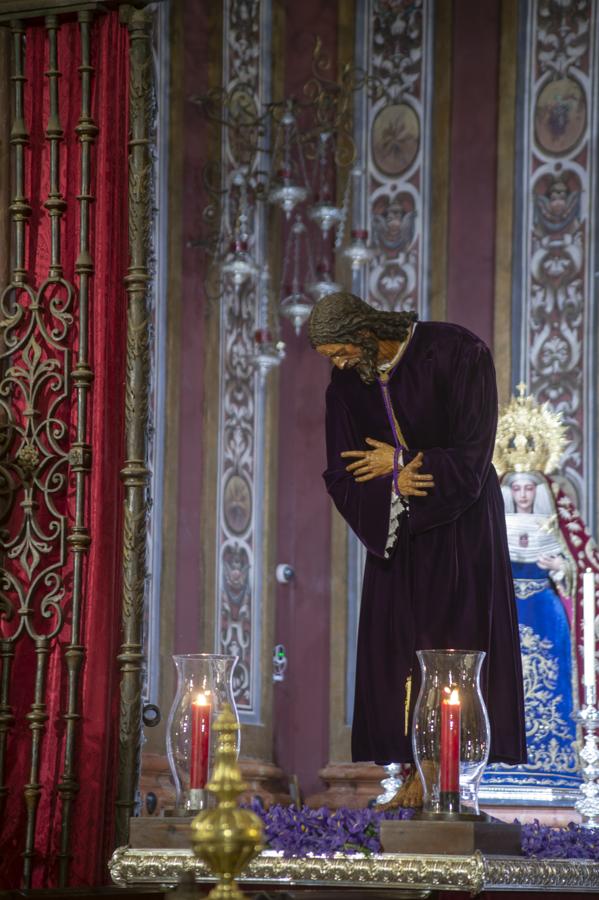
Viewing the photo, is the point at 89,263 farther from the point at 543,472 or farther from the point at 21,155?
the point at 543,472

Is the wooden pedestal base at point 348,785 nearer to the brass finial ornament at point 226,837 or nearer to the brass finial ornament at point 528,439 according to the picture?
the brass finial ornament at point 528,439

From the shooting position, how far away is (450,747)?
305 cm

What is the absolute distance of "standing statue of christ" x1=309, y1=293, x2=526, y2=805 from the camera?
3.60 metres

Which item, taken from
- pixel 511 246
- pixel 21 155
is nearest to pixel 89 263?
pixel 21 155

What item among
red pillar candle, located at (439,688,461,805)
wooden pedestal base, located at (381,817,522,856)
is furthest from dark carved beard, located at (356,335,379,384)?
wooden pedestal base, located at (381,817,522,856)

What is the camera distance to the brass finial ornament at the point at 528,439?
20.6ft

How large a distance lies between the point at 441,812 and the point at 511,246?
4.15 metres

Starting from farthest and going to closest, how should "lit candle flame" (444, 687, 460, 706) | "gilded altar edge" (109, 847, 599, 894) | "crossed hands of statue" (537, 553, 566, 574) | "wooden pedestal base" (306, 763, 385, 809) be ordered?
1. "wooden pedestal base" (306, 763, 385, 809)
2. "crossed hands of statue" (537, 553, 566, 574)
3. "lit candle flame" (444, 687, 460, 706)
4. "gilded altar edge" (109, 847, 599, 894)

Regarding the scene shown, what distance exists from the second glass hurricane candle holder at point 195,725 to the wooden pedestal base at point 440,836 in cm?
37

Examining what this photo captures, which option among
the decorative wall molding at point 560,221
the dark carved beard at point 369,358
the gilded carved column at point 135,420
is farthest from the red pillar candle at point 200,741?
the decorative wall molding at point 560,221

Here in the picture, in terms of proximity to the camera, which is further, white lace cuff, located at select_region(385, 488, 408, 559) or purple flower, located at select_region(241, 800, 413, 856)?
white lace cuff, located at select_region(385, 488, 408, 559)

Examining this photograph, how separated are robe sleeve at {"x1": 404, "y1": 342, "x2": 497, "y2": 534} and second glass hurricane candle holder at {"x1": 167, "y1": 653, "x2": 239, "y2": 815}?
643 millimetres

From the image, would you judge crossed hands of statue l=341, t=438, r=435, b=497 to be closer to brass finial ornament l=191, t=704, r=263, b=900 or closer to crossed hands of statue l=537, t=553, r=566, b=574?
brass finial ornament l=191, t=704, r=263, b=900

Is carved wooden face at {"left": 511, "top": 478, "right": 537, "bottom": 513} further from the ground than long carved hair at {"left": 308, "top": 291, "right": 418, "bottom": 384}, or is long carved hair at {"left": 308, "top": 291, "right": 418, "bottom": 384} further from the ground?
long carved hair at {"left": 308, "top": 291, "right": 418, "bottom": 384}
